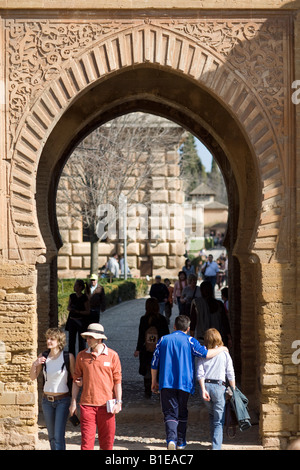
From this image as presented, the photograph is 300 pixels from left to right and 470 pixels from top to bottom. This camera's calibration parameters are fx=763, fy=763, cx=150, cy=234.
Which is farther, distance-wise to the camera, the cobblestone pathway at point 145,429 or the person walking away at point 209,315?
the person walking away at point 209,315

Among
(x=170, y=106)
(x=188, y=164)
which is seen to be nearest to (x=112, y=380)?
(x=170, y=106)

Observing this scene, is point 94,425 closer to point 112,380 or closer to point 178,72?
point 112,380

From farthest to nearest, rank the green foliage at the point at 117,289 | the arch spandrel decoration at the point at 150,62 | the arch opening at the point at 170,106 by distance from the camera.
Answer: the green foliage at the point at 117,289
the arch opening at the point at 170,106
the arch spandrel decoration at the point at 150,62

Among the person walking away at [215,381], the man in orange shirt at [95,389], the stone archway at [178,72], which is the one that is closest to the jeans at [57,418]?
the man in orange shirt at [95,389]

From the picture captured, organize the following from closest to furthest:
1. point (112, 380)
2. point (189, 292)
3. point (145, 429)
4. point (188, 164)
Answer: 1. point (112, 380)
2. point (145, 429)
3. point (189, 292)
4. point (188, 164)

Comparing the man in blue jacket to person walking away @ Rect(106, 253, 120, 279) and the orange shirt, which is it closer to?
the orange shirt

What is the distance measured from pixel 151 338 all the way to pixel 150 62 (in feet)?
13.3

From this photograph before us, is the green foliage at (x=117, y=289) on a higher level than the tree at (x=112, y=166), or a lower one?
lower

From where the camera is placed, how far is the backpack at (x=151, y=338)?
11.0 m

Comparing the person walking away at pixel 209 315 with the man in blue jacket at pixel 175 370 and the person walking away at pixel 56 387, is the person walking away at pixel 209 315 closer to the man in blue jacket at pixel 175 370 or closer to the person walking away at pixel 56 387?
the man in blue jacket at pixel 175 370

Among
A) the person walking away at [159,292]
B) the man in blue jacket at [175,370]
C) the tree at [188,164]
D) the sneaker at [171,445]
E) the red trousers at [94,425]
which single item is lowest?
the sneaker at [171,445]

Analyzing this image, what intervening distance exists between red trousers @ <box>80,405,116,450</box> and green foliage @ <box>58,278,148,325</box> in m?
12.0

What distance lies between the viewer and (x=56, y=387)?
739 centimetres

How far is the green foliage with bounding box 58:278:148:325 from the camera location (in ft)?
75.7
